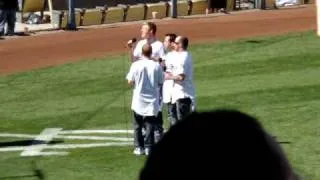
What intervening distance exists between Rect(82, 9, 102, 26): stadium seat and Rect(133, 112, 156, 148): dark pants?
17.9m

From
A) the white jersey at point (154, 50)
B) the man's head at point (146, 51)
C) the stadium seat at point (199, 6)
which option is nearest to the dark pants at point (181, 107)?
the white jersey at point (154, 50)

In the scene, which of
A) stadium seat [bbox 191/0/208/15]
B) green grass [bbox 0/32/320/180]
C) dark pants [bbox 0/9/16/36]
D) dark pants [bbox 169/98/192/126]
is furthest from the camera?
stadium seat [bbox 191/0/208/15]

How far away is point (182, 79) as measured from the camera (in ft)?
44.7

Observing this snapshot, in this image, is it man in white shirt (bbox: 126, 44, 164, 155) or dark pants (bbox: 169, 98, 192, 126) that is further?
dark pants (bbox: 169, 98, 192, 126)

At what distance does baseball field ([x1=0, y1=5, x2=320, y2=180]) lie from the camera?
13375mm

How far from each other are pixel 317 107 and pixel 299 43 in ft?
29.4

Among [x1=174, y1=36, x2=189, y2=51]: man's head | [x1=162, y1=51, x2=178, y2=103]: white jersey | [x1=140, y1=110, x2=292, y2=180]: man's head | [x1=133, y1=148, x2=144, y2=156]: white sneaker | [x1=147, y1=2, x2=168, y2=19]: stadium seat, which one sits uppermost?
[x1=140, y1=110, x2=292, y2=180]: man's head

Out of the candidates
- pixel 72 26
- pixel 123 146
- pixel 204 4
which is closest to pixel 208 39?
pixel 72 26

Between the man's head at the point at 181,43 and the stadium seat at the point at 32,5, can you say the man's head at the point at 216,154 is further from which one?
the stadium seat at the point at 32,5

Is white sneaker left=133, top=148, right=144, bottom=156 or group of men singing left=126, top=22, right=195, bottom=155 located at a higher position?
group of men singing left=126, top=22, right=195, bottom=155

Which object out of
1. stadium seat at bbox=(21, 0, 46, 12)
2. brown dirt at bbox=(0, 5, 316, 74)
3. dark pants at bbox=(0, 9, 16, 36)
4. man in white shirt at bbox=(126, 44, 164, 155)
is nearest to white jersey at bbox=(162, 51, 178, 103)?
man in white shirt at bbox=(126, 44, 164, 155)

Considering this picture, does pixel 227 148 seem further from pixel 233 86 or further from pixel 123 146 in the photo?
pixel 233 86

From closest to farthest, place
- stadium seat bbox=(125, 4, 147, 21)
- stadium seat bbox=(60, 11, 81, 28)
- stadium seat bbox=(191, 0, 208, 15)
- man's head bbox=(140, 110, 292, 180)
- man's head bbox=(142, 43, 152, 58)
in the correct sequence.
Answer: man's head bbox=(140, 110, 292, 180) < man's head bbox=(142, 43, 152, 58) < stadium seat bbox=(60, 11, 81, 28) < stadium seat bbox=(125, 4, 147, 21) < stadium seat bbox=(191, 0, 208, 15)

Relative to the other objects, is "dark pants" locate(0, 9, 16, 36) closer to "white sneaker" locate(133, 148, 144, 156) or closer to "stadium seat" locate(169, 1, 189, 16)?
"stadium seat" locate(169, 1, 189, 16)
